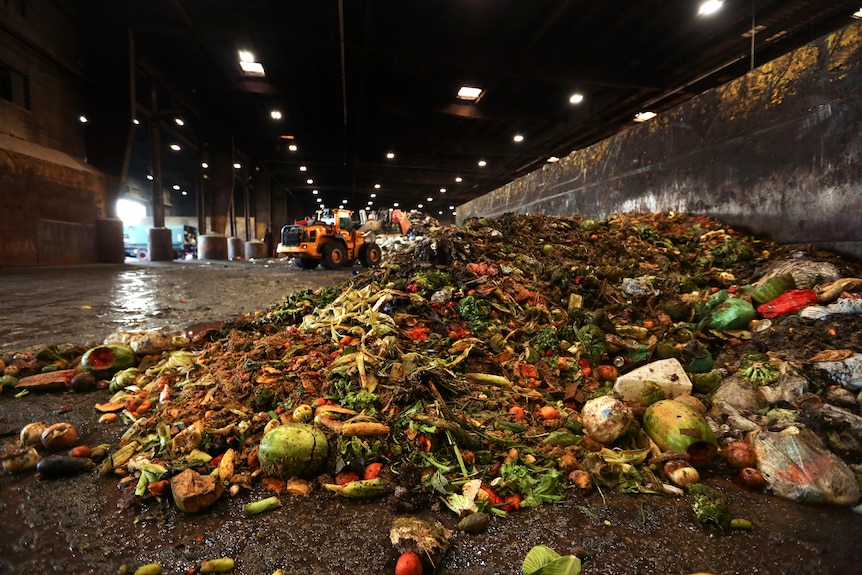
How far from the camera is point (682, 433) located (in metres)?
2.02

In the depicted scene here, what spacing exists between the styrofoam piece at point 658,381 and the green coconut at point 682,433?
0.32m

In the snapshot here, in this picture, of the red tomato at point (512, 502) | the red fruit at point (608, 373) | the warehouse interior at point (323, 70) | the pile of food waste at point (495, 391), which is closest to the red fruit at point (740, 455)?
the pile of food waste at point (495, 391)

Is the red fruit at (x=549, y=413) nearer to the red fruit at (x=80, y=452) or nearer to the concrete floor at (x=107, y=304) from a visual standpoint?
the red fruit at (x=80, y=452)

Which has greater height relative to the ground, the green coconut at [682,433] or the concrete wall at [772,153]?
the concrete wall at [772,153]

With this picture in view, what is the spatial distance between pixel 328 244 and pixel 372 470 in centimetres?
1197

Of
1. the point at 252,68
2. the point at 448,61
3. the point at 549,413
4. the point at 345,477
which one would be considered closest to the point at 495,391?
the point at 549,413

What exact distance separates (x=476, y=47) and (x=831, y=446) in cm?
1325

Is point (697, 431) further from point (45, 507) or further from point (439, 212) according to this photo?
point (439, 212)

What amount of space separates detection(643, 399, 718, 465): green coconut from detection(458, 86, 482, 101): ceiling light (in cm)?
1479

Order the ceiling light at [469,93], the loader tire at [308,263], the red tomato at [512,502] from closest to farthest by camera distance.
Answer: the red tomato at [512,502] < the loader tire at [308,263] < the ceiling light at [469,93]

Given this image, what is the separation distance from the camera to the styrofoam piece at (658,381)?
8.27 feet

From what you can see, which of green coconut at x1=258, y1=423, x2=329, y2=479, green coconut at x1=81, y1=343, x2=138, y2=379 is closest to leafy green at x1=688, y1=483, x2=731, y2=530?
green coconut at x1=258, y1=423, x2=329, y2=479

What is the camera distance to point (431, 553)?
55.1 inches

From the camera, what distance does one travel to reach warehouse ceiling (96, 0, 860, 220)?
33.9 ft
